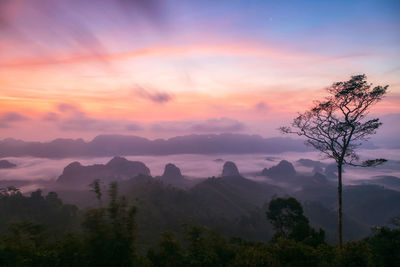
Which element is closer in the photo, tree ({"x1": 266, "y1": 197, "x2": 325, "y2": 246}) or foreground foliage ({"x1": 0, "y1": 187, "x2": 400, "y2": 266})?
foreground foliage ({"x1": 0, "y1": 187, "x2": 400, "y2": 266})

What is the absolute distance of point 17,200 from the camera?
215 feet

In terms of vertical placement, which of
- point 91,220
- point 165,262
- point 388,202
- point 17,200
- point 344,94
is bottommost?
point 388,202

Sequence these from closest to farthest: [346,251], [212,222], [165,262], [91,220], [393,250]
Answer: [91,220] < [346,251] < [165,262] < [393,250] < [212,222]

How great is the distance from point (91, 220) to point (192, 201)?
9200cm

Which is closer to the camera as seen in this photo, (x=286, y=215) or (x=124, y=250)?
(x=124, y=250)

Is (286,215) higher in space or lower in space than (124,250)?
lower

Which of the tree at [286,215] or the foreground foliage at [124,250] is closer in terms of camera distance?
the foreground foliage at [124,250]

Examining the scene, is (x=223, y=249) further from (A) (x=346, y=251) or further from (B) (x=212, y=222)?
(B) (x=212, y=222)

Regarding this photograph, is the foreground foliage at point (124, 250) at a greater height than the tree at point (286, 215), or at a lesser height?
greater

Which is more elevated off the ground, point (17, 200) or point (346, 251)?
point (346, 251)

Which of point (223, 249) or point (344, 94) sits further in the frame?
point (344, 94)

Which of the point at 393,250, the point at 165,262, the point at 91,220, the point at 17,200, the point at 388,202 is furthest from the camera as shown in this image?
the point at 388,202

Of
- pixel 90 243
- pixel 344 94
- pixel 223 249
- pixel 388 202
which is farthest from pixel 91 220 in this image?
pixel 388 202

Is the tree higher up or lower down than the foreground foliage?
lower down
